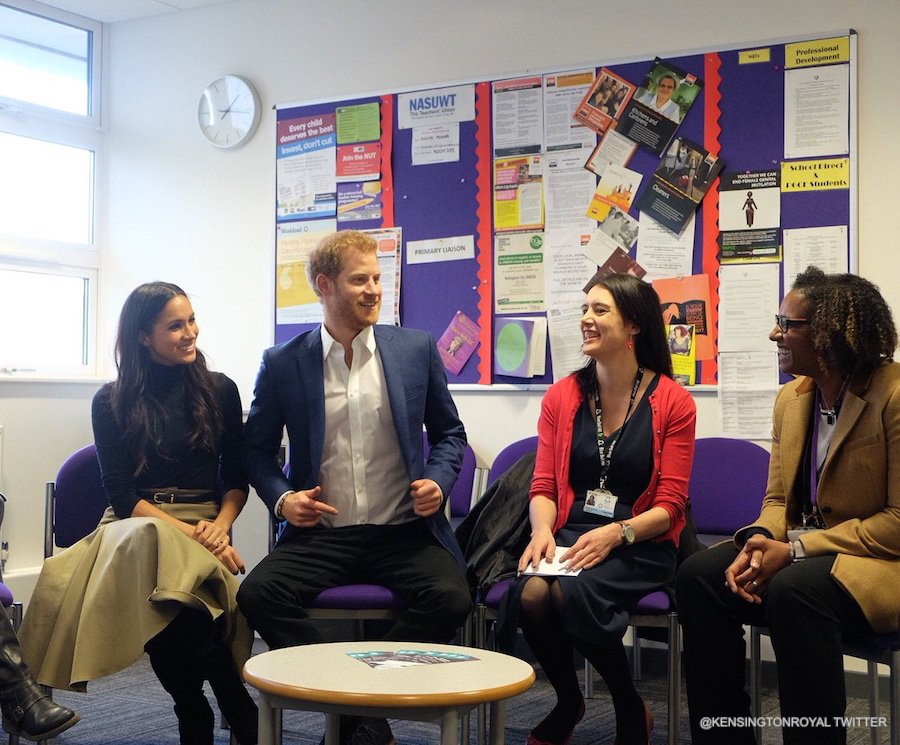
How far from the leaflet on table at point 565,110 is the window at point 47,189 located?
2.40m

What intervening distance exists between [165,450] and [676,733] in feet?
5.23

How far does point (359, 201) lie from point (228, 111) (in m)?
0.85

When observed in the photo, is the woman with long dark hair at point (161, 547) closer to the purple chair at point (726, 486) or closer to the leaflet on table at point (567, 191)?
the purple chair at point (726, 486)

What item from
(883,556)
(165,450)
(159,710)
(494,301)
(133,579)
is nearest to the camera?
(883,556)

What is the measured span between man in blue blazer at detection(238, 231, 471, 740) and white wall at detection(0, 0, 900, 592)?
1.21 metres

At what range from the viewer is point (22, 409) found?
15.4 ft

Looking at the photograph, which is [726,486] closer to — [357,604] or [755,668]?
[755,668]

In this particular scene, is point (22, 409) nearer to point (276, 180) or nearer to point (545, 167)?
point (276, 180)

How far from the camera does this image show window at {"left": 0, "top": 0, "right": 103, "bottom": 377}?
5016mm

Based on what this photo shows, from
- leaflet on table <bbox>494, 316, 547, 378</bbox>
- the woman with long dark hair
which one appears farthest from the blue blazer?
leaflet on table <bbox>494, 316, 547, 378</bbox>

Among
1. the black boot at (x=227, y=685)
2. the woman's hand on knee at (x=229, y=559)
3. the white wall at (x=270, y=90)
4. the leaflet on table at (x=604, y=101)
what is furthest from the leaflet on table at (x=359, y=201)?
the black boot at (x=227, y=685)

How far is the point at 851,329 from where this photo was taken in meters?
2.55

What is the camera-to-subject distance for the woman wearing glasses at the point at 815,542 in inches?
92.0

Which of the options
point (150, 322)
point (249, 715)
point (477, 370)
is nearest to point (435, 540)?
point (249, 715)
